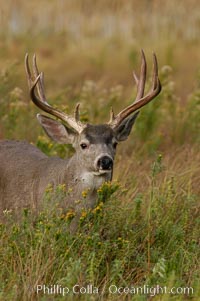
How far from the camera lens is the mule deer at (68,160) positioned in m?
6.75

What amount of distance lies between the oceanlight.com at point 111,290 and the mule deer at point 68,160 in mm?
740

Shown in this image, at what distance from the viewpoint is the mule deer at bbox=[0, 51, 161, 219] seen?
22.1ft

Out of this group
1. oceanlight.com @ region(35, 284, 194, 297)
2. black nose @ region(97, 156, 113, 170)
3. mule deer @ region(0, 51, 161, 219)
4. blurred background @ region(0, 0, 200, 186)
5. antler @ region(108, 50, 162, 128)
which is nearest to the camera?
oceanlight.com @ region(35, 284, 194, 297)

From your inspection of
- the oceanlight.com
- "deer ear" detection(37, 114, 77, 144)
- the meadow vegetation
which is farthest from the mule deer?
the oceanlight.com

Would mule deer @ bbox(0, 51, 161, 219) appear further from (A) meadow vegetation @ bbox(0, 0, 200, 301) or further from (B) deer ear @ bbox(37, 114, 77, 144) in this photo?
(A) meadow vegetation @ bbox(0, 0, 200, 301)

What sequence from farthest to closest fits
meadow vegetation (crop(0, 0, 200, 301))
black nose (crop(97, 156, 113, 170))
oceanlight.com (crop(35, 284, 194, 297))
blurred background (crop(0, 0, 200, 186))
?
blurred background (crop(0, 0, 200, 186)) → black nose (crop(97, 156, 113, 170)) → meadow vegetation (crop(0, 0, 200, 301)) → oceanlight.com (crop(35, 284, 194, 297))

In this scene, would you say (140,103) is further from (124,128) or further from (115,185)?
(115,185)

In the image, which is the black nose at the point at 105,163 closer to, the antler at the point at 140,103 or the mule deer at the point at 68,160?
the mule deer at the point at 68,160

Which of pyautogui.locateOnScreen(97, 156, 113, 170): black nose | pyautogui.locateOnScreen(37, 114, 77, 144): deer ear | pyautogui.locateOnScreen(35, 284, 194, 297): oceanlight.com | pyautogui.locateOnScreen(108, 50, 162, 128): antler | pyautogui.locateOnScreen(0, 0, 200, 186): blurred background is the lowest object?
pyautogui.locateOnScreen(35, 284, 194, 297): oceanlight.com

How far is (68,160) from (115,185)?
3.40 ft

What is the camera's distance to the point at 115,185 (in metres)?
6.27

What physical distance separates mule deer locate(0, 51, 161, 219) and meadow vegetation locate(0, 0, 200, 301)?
20cm

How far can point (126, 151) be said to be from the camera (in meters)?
9.76

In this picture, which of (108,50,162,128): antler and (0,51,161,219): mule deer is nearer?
(0,51,161,219): mule deer
